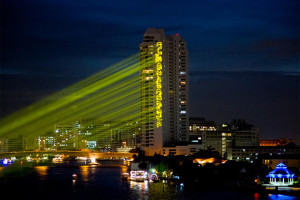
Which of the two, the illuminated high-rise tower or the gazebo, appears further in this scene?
the illuminated high-rise tower

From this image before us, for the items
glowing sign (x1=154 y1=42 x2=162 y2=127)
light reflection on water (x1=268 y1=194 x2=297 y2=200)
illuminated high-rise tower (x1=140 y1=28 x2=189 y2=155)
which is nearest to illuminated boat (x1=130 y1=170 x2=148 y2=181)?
light reflection on water (x1=268 y1=194 x2=297 y2=200)

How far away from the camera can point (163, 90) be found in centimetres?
3800

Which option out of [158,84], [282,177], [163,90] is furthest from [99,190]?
[163,90]

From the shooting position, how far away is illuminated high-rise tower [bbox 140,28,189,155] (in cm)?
3728

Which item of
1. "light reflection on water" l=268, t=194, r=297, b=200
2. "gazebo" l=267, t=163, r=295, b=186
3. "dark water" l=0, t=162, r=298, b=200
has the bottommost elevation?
"dark water" l=0, t=162, r=298, b=200

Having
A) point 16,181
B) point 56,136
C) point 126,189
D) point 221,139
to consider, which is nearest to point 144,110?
point 221,139

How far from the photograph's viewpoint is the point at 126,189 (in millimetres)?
22219

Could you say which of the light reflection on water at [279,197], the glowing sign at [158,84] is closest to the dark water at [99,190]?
the light reflection on water at [279,197]

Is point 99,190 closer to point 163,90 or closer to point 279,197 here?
point 279,197

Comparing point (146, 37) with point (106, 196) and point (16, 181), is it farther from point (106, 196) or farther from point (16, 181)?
point (106, 196)

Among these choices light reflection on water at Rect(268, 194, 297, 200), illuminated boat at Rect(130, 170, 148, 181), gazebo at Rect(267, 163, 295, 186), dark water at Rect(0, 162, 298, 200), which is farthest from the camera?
illuminated boat at Rect(130, 170, 148, 181)

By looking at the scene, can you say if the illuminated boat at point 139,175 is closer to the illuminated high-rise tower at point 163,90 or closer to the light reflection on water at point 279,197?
the light reflection on water at point 279,197

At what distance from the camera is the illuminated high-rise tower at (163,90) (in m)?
37.3

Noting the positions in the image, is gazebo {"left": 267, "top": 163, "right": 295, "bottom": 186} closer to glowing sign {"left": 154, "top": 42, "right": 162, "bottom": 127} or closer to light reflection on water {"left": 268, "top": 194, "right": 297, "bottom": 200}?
light reflection on water {"left": 268, "top": 194, "right": 297, "bottom": 200}
